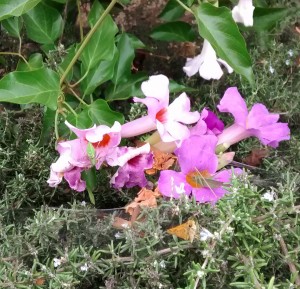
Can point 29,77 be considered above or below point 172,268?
above

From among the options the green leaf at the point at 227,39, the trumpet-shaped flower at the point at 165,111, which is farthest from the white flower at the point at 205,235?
the green leaf at the point at 227,39

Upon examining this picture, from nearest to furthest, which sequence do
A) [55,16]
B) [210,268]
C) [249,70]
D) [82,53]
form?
[210,268] < [249,70] < [82,53] < [55,16]

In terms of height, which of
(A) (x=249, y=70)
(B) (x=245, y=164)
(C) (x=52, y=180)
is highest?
(A) (x=249, y=70)

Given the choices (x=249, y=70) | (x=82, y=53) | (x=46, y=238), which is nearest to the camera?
(x=46, y=238)

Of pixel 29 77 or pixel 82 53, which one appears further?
pixel 82 53

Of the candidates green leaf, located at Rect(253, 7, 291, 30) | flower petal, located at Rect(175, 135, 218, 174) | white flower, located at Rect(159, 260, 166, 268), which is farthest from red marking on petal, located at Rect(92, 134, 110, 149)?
green leaf, located at Rect(253, 7, 291, 30)

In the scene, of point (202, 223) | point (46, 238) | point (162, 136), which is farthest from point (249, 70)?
point (46, 238)

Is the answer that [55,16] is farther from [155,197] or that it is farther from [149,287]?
[149,287]
